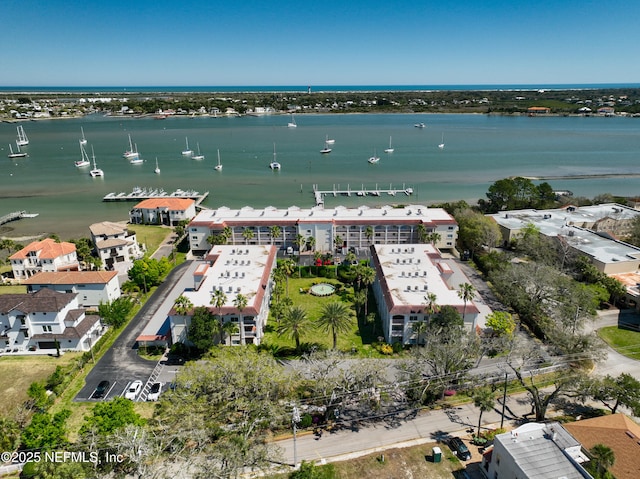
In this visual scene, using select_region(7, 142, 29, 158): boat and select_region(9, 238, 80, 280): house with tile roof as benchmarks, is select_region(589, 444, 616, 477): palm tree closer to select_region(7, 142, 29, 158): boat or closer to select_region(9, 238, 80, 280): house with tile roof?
select_region(9, 238, 80, 280): house with tile roof

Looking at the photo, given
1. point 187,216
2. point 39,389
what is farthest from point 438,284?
point 187,216

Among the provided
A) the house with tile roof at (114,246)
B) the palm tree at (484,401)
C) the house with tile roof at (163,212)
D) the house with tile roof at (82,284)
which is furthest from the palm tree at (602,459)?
the house with tile roof at (163,212)

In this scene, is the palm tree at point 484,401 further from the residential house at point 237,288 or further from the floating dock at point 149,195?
the floating dock at point 149,195

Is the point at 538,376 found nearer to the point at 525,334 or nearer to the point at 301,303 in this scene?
the point at 525,334

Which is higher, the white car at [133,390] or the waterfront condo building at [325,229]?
the waterfront condo building at [325,229]

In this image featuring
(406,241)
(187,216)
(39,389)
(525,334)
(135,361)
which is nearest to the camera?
(39,389)

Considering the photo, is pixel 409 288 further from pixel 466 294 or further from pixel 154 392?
pixel 154 392
